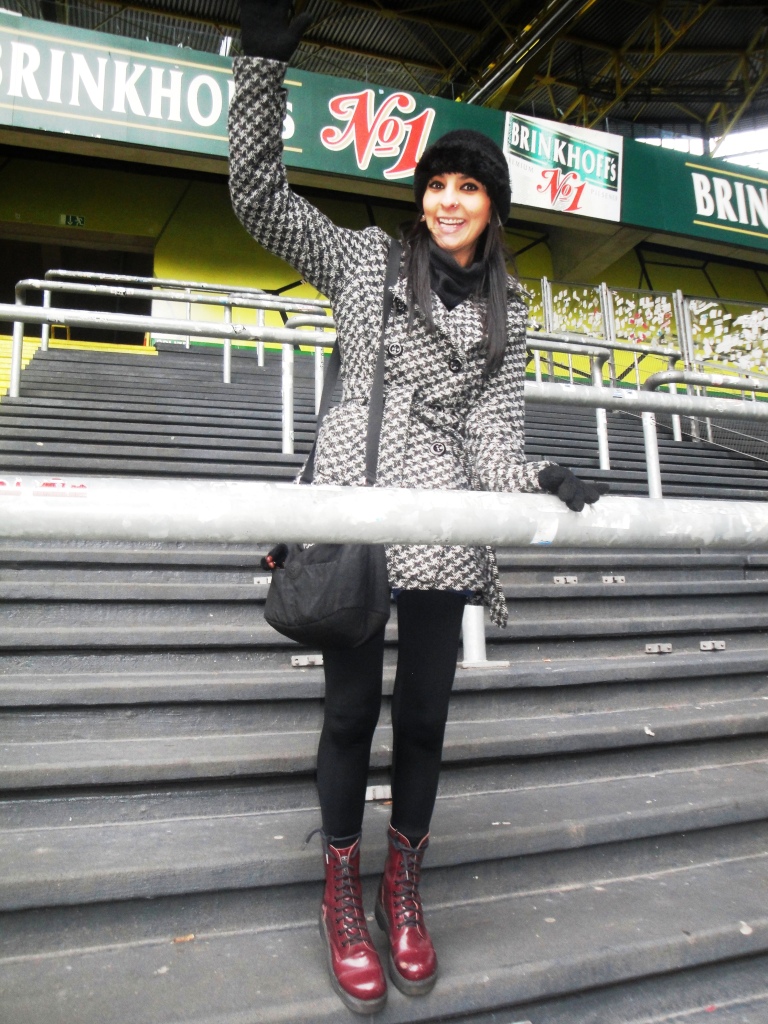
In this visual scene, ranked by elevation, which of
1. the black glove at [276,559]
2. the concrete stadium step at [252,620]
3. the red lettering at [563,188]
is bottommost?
the concrete stadium step at [252,620]

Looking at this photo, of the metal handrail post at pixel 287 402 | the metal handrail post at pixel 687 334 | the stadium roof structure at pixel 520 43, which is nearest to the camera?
the metal handrail post at pixel 287 402

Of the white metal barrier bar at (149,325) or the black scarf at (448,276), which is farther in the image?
the white metal barrier bar at (149,325)

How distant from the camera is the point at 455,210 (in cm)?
130

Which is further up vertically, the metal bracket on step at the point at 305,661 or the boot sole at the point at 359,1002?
the metal bracket on step at the point at 305,661

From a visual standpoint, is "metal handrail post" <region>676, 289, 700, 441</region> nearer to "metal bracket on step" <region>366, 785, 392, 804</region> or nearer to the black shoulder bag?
"metal bracket on step" <region>366, 785, 392, 804</region>

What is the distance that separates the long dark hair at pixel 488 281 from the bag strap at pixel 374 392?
3 centimetres

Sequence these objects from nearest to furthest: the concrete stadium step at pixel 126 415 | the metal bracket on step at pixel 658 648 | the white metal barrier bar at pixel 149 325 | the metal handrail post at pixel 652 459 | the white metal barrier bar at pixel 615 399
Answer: the white metal barrier bar at pixel 615 399 → the metal bracket on step at pixel 658 648 → the metal handrail post at pixel 652 459 → the white metal barrier bar at pixel 149 325 → the concrete stadium step at pixel 126 415

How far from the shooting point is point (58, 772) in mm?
1610

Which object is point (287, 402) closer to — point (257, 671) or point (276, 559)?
point (257, 671)

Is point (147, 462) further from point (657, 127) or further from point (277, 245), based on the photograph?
point (657, 127)

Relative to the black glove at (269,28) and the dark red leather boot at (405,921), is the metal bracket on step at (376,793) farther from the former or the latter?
the black glove at (269,28)

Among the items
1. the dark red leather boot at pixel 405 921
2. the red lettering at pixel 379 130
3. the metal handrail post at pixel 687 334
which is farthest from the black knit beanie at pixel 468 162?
the red lettering at pixel 379 130

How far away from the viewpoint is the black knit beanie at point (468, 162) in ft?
4.24

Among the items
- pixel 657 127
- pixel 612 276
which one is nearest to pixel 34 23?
pixel 612 276
